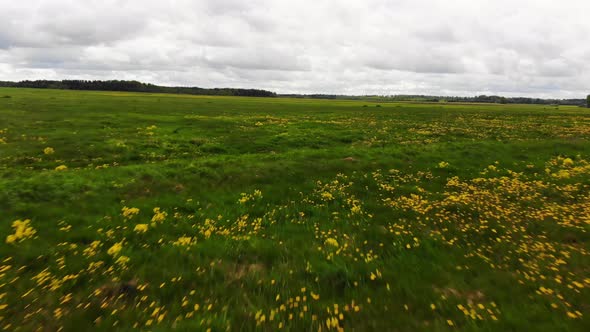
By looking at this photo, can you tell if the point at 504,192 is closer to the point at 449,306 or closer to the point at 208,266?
the point at 449,306

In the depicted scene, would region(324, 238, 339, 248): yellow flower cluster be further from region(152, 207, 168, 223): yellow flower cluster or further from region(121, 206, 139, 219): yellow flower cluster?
region(121, 206, 139, 219): yellow flower cluster

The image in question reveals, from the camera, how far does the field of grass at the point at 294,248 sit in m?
5.38

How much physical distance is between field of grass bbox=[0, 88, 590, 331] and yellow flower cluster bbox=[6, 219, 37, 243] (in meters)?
0.05

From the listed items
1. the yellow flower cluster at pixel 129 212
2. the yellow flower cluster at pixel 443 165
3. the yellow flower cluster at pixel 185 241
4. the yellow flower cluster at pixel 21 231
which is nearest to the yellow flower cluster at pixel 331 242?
the yellow flower cluster at pixel 185 241

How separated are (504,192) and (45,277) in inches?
659

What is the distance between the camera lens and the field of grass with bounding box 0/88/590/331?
5375 millimetres

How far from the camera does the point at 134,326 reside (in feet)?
16.4

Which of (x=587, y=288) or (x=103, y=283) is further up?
(x=587, y=288)

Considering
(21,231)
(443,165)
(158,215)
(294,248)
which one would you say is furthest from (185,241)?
(443,165)

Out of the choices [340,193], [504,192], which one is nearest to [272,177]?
[340,193]

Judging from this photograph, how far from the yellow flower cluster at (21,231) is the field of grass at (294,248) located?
0.05 m

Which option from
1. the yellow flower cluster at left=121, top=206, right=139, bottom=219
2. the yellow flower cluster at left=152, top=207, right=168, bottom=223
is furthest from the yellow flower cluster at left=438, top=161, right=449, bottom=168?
the yellow flower cluster at left=121, top=206, right=139, bottom=219

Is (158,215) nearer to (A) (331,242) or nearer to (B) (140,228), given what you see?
(B) (140,228)

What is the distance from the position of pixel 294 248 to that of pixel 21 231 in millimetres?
8188
